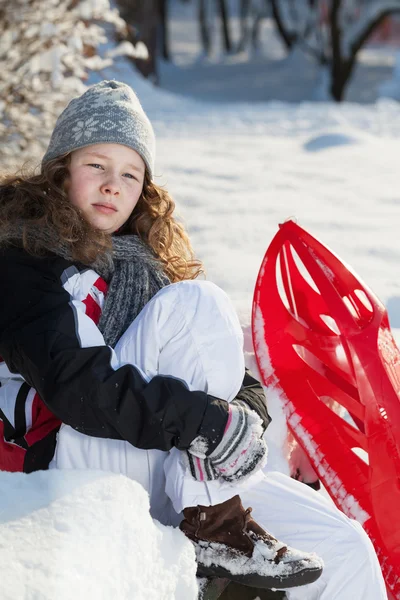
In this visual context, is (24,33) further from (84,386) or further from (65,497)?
(65,497)

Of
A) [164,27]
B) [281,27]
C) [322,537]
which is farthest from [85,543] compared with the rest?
[164,27]

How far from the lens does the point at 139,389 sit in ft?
6.02

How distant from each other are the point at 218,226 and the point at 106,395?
3191 mm

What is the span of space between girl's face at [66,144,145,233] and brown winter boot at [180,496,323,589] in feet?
2.46

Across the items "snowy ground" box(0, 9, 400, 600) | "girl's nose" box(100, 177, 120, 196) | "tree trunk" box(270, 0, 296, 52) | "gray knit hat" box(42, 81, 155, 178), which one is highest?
"gray knit hat" box(42, 81, 155, 178)

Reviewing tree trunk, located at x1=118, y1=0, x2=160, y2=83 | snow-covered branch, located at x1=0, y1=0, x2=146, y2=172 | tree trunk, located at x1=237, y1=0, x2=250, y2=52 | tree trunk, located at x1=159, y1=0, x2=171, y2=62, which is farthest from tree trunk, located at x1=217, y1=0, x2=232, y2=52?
snow-covered branch, located at x1=0, y1=0, x2=146, y2=172

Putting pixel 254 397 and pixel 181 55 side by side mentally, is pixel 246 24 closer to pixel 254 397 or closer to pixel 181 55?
pixel 181 55

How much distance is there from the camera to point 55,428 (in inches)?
79.3

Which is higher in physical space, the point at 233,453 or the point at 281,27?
the point at 233,453

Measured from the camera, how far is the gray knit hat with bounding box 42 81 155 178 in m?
2.21

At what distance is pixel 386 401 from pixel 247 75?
58.3 ft

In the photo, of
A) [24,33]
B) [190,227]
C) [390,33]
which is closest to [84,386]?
[190,227]

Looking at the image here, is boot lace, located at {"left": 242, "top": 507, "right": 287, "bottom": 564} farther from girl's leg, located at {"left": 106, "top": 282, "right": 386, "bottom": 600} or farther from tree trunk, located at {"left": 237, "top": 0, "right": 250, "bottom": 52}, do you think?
tree trunk, located at {"left": 237, "top": 0, "right": 250, "bottom": 52}

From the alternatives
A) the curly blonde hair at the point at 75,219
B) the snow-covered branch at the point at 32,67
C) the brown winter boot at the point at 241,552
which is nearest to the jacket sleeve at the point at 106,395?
the brown winter boot at the point at 241,552
